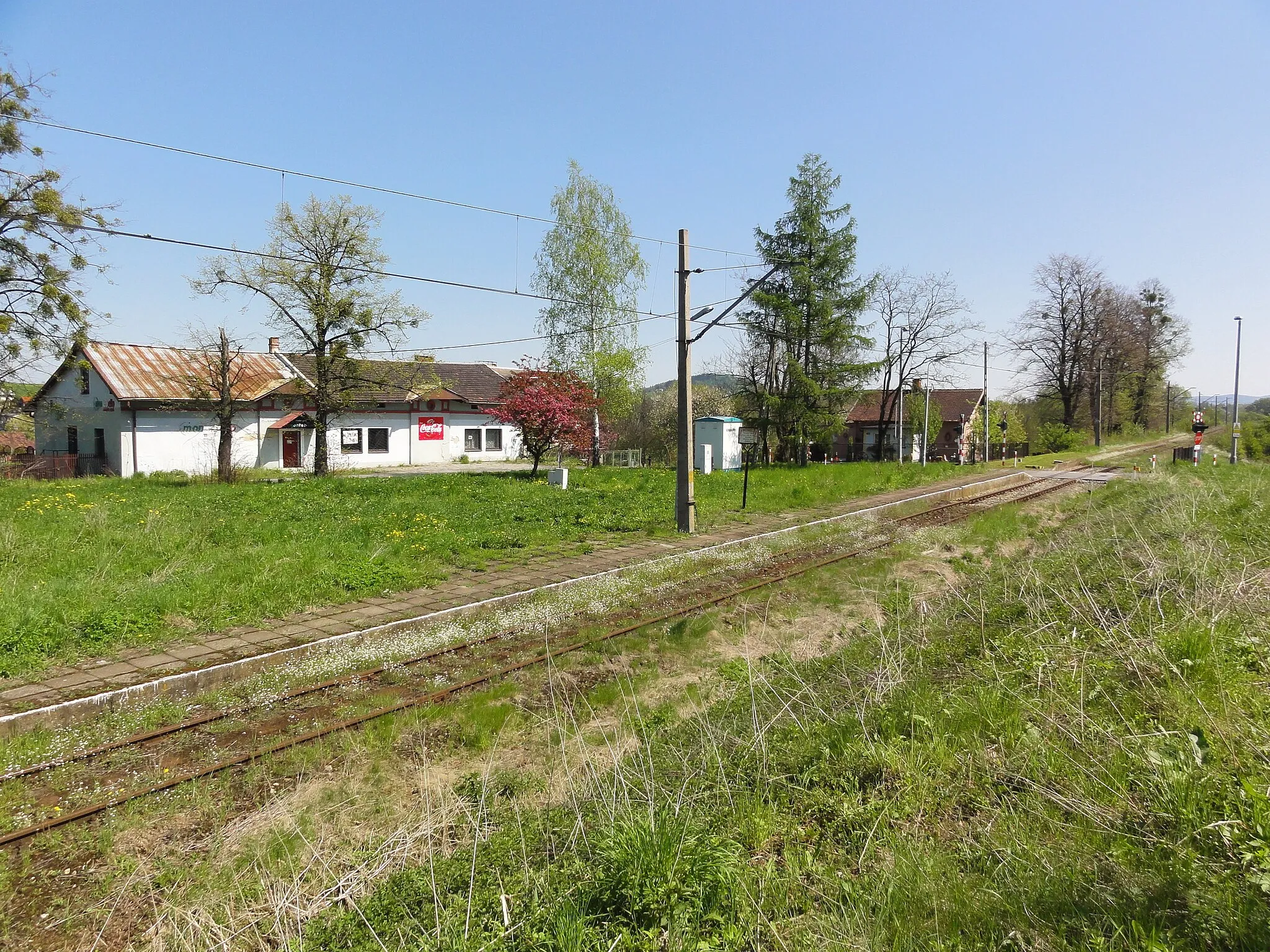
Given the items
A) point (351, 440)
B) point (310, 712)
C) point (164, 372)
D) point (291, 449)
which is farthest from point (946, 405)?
point (310, 712)

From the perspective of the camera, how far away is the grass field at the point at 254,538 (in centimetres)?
862

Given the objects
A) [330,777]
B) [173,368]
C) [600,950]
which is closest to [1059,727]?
[600,950]

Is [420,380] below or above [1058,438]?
above

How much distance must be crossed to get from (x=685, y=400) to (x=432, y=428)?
28684 millimetres

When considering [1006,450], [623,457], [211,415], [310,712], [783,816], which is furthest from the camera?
[1006,450]

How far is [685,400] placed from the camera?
52.2 feet

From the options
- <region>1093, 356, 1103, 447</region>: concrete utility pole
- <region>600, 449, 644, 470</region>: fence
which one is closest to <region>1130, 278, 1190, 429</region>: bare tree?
<region>1093, 356, 1103, 447</region>: concrete utility pole

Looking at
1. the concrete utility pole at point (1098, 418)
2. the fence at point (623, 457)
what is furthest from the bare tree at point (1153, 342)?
the fence at point (623, 457)

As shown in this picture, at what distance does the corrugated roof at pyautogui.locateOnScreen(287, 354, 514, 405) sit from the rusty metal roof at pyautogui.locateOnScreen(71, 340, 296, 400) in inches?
97.3

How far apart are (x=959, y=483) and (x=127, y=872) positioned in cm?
3011

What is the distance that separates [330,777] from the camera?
5.30 meters

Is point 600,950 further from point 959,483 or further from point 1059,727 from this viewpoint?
point 959,483

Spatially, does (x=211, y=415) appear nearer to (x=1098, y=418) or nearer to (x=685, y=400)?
(x=685, y=400)

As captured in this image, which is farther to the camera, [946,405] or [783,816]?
[946,405]
